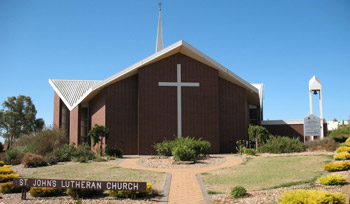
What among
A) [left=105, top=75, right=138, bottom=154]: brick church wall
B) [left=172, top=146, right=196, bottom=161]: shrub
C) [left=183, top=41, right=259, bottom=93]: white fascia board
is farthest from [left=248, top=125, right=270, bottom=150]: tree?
[left=105, top=75, right=138, bottom=154]: brick church wall

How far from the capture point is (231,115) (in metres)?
24.1

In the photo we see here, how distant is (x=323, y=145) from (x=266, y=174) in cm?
908

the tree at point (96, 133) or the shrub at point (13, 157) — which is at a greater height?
the tree at point (96, 133)

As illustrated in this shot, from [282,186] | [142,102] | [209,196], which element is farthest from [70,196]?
[142,102]

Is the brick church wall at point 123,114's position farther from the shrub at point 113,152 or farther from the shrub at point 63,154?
the shrub at point 63,154

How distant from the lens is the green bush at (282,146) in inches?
750

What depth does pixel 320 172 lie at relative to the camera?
37.2 feet

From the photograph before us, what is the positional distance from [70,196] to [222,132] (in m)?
15.9

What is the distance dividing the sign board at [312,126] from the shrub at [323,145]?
0.88 metres

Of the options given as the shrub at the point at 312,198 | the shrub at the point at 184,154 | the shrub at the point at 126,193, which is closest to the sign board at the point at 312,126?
the shrub at the point at 184,154

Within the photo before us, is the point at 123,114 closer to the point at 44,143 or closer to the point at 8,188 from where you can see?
the point at 44,143

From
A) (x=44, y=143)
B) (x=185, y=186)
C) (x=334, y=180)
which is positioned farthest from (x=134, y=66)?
(x=334, y=180)

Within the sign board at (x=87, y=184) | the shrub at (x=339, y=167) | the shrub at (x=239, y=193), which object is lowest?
the shrub at (x=239, y=193)

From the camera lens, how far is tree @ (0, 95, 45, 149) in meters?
43.5
